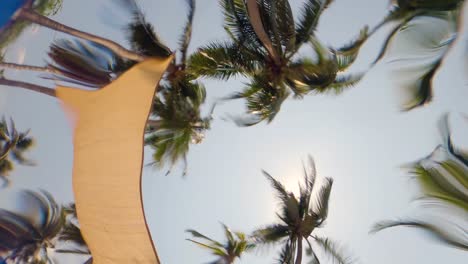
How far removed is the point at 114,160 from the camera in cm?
630

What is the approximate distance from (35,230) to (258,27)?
21.9ft

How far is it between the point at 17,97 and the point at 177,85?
3.05 metres

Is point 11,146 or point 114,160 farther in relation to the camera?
point 11,146

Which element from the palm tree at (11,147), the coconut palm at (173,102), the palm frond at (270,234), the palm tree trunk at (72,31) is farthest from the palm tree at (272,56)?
the palm tree at (11,147)

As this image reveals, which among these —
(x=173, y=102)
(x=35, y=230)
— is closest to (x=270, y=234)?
(x=173, y=102)

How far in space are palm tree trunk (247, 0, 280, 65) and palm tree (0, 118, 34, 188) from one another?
542 cm

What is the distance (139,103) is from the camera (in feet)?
19.7

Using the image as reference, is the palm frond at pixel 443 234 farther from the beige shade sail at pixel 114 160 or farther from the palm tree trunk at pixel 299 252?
the palm tree trunk at pixel 299 252

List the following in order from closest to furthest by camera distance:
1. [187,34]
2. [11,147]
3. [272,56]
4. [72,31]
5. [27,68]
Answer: [27,68] → [72,31] → [272,56] → [187,34] → [11,147]

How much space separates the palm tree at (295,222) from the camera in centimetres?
1093

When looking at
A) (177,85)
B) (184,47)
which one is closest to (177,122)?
(177,85)

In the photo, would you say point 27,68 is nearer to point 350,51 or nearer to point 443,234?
point 350,51

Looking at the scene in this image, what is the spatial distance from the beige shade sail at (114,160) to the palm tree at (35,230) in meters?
2.77

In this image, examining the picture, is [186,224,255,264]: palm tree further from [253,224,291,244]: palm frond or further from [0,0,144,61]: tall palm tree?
[0,0,144,61]: tall palm tree
